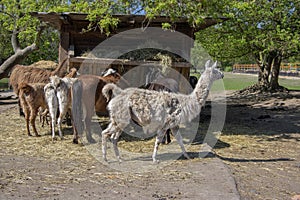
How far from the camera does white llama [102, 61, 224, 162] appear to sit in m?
6.20

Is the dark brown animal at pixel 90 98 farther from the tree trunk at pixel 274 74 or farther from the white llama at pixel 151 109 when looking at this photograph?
the tree trunk at pixel 274 74

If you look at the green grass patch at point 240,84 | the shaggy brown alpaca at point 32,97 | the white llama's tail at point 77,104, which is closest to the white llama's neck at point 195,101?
the white llama's tail at point 77,104

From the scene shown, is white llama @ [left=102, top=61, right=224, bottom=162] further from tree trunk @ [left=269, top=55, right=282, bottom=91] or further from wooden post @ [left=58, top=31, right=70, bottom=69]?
tree trunk @ [left=269, top=55, right=282, bottom=91]

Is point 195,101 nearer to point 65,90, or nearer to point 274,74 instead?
point 65,90

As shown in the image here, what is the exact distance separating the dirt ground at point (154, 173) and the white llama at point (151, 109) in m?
0.65

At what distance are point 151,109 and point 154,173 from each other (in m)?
1.12

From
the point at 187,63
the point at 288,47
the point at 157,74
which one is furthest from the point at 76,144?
the point at 288,47

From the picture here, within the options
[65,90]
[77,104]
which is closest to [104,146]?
[77,104]

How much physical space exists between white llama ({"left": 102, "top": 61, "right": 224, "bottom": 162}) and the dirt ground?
65 cm

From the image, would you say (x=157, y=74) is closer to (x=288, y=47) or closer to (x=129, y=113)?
(x=129, y=113)

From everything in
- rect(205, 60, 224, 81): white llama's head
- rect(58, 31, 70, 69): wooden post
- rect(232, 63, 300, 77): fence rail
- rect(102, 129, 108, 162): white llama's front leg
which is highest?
rect(58, 31, 70, 69): wooden post

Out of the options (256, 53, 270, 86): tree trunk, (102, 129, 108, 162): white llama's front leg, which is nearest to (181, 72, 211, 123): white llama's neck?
(102, 129, 108, 162): white llama's front leg

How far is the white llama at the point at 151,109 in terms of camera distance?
6.20 meters

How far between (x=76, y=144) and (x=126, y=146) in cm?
109
